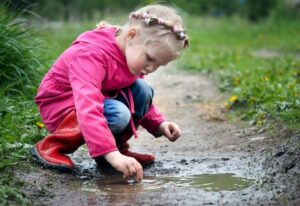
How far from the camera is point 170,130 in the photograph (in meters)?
3.74

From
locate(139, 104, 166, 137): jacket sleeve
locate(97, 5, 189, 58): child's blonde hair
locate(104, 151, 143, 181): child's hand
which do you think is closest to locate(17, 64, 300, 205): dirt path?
locate(104, 151, 143, 181): child's hand

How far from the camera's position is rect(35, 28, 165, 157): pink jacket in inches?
121

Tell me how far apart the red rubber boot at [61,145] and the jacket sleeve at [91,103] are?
0.67 ft

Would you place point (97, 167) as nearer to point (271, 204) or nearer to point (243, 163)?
point (243, 163)

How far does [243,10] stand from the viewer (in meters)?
18.2

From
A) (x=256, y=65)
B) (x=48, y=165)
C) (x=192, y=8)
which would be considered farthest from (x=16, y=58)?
(x=192, y=8)

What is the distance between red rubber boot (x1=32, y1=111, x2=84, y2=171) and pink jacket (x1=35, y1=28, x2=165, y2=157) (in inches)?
3.1

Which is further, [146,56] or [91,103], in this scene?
[146,56]

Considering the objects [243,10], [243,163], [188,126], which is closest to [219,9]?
[243,10]

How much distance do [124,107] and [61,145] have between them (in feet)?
Answer: 1.35

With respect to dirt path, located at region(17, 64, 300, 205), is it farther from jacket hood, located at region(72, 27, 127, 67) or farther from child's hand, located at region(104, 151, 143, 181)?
jacket hood, located at region(72, 27, 127, 67)

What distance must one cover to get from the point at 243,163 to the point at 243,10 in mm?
15034

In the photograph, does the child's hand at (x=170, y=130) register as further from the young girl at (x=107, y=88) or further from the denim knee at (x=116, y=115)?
the denim knee at (x=116, y=115)

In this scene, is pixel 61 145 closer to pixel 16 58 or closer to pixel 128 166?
pixel 128 166
